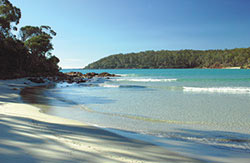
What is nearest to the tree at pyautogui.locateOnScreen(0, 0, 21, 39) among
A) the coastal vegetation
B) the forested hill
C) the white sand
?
the coastal vegetation

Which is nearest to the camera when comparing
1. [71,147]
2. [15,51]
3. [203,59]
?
[71,147]

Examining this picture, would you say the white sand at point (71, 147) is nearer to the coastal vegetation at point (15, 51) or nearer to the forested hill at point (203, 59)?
the coastal vegetation at point (15, 51)

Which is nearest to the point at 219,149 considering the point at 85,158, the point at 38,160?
the point at 85,158

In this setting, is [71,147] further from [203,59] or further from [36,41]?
[203,59]

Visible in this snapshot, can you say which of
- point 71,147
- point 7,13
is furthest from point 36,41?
point 71,147

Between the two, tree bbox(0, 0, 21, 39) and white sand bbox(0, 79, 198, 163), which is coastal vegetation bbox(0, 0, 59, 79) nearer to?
tree bbox(0, 0, 21, 39)

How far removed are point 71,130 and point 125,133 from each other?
60.8 inches

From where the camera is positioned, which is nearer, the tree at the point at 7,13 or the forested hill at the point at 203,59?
the tree at the point at 7,13

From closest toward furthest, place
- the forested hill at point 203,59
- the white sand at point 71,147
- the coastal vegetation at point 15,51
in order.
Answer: the white sand at point 71,147
the coastal vegetation at point 15,51
the forested hill at point 203,59

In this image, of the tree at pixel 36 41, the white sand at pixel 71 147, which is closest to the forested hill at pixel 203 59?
the tree at pixel 36 41

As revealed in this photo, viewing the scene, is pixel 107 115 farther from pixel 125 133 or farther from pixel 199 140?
pixel 199 140

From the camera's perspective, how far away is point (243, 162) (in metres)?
3.46

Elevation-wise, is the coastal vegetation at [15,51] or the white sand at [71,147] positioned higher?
the coastal vegetation at [15,51]

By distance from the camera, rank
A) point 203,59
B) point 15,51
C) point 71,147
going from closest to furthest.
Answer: point 71,147 < point 15,51 < point 203,59
